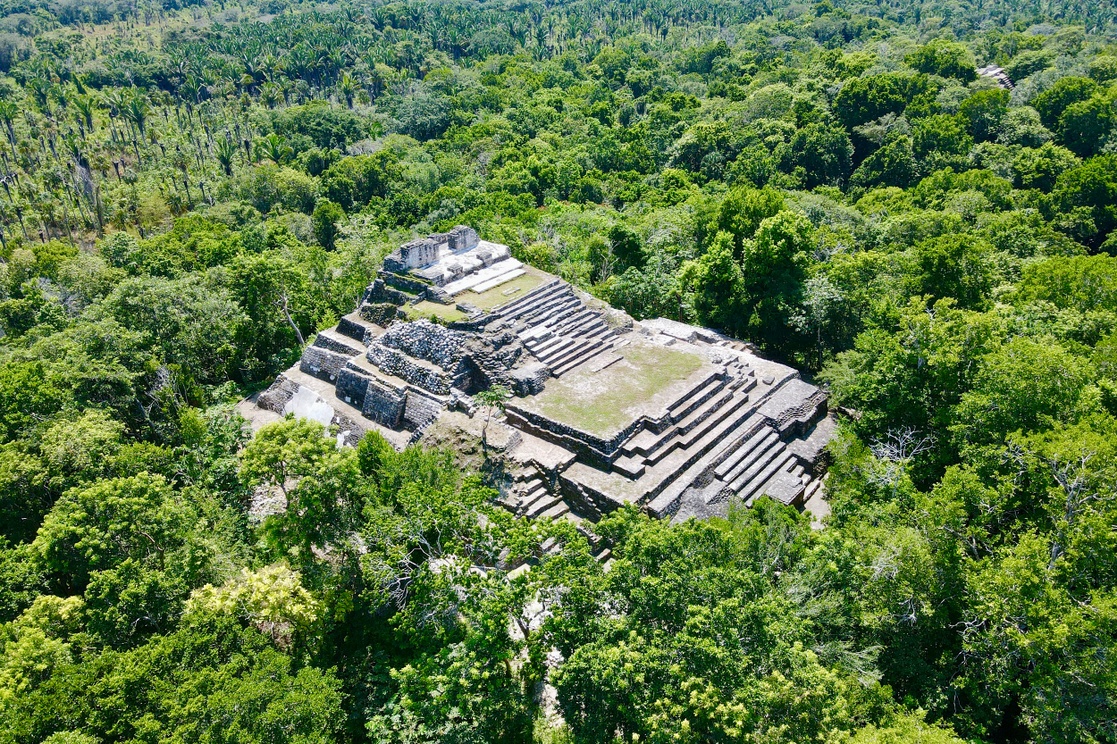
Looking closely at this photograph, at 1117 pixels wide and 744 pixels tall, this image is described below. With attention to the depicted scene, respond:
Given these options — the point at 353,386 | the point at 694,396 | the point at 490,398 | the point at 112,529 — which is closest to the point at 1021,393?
the point at 694,396

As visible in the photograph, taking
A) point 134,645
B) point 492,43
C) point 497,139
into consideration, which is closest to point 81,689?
point 134,645

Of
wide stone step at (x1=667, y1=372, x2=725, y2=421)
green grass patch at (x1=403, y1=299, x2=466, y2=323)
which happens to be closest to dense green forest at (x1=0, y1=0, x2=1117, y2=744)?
wide stone step at (x1=667, y1=372, x2=725, y2=421)

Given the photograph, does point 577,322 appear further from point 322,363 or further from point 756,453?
point 322,363

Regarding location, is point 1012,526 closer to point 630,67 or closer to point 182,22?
point 630,67

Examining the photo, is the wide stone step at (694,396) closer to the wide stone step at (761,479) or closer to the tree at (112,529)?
the wide stone step at (761,479)

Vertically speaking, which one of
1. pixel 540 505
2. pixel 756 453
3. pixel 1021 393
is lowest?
pixel 540 505
